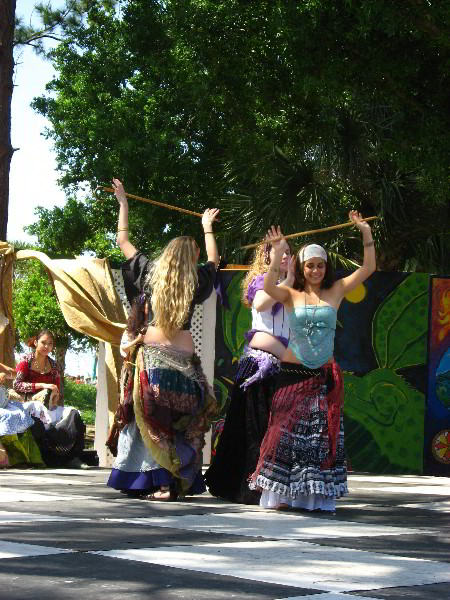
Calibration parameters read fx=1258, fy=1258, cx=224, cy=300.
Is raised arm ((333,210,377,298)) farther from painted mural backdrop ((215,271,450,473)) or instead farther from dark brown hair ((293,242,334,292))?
painted mural backdrop ((215,271,450,473))

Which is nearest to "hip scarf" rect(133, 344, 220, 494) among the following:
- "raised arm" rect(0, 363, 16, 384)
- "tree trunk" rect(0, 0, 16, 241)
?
"raised arm" rect(0, 363, 16, 384)

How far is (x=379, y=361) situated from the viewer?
12.9m

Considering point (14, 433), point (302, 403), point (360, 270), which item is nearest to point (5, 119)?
point (14, 433)

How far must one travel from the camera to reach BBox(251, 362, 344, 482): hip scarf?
8.09 meters

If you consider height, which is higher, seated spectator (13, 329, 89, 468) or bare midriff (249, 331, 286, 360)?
bare midriff (249, 331, 286, 360)

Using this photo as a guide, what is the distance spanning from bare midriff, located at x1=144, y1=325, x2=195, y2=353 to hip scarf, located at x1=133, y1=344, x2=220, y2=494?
0.04 metres

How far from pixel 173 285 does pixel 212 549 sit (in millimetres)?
3146

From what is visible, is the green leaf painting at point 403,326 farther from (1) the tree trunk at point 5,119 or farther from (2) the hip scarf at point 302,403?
(1) the tree trunk at point 5,119

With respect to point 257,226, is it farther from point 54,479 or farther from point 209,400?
point 209,400

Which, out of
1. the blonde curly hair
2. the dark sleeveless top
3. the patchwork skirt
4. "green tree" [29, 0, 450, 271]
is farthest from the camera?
"green tree" [29, 0, 450, 271]

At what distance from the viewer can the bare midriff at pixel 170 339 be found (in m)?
8.62

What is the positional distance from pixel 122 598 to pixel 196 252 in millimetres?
4597

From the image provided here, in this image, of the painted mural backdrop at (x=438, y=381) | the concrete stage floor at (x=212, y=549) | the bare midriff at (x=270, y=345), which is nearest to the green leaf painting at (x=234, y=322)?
the painted mural backdrop at (x=438, y=381)

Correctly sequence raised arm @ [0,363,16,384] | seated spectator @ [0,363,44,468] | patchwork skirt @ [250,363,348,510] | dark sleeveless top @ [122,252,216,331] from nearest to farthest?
patchwork skirt @ [250,363,348,510], dark sleeveless top @ [122,252,216,331], raised arm @ [0,363,16,384], seated spectator @ [0,363,44,468]
